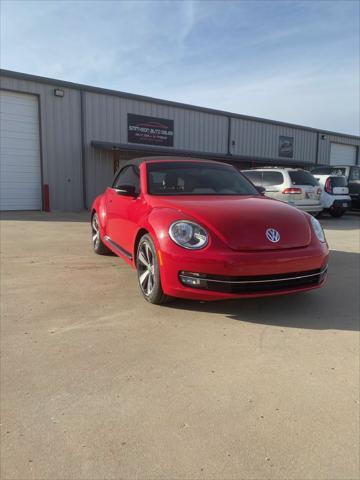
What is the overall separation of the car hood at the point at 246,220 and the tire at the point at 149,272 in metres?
0.41

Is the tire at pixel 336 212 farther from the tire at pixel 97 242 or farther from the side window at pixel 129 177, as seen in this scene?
the side window at pixel 129 177

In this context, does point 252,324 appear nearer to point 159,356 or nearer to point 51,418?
point 159,356

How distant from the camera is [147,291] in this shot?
12.4 ft

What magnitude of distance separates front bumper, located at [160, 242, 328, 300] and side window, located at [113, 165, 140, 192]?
4.71 ft

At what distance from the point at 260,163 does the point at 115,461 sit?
70.0 feet

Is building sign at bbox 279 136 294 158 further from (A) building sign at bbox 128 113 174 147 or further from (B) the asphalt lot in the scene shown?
(B) the asphalt lot

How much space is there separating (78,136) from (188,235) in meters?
12.8

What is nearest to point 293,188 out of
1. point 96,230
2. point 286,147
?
point 96,230

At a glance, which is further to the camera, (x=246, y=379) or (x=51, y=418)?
(x=246, y=379)

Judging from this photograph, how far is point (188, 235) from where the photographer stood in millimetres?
3316

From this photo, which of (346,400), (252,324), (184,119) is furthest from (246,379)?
(184,119)

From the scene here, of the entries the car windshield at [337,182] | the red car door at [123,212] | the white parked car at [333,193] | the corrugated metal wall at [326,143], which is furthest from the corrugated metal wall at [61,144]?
the corrugated metal wall at [326,143]

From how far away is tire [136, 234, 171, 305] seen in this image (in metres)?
3.51

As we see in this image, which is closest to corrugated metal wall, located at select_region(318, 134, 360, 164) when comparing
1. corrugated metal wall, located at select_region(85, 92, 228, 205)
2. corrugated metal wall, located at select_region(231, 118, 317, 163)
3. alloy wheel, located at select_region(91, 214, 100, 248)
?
corrugated metal wall, located at select_region(231, 118, 317, 163)
